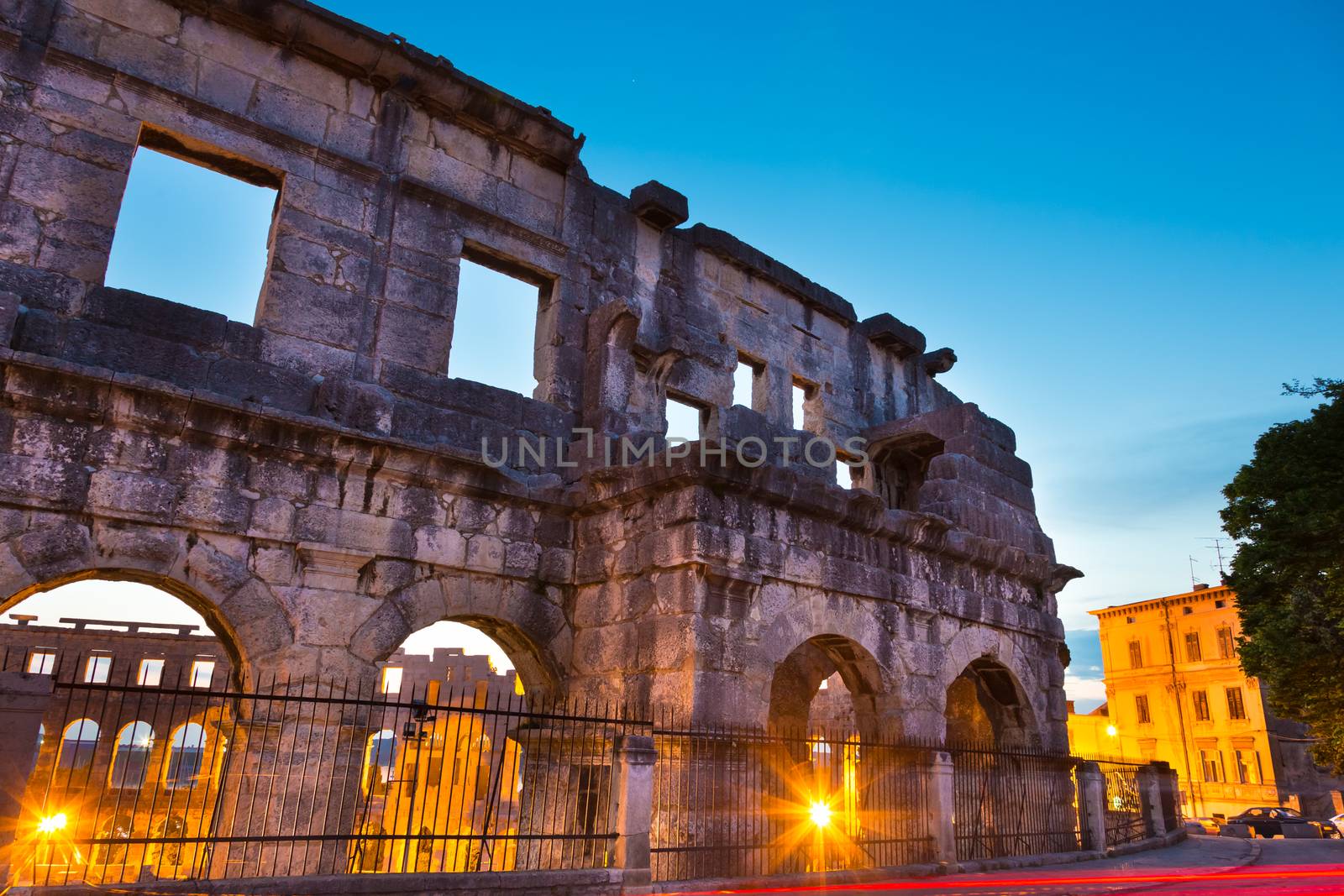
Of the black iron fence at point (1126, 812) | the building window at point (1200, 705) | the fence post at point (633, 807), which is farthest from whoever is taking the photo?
the building window at point (1200, 705)

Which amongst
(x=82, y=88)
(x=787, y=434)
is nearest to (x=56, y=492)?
(x=82, y=88)

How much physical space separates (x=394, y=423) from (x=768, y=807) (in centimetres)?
443

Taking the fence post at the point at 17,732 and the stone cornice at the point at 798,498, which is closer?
the fence post at the point at 17,732

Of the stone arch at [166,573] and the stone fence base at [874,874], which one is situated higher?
the stone arch at [166,573]

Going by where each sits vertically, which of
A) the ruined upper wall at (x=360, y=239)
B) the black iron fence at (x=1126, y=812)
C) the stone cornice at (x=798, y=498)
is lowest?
the black iron fence at (x=1126, y=812)

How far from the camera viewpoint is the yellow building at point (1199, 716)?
3305 centimetres

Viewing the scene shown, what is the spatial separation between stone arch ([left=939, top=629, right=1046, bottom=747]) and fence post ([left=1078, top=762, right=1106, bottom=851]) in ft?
1.93

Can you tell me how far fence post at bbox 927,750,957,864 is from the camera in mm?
8102

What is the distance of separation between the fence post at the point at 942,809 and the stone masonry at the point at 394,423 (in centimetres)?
45

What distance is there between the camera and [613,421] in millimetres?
9078

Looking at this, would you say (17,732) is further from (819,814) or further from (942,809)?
(942,809)

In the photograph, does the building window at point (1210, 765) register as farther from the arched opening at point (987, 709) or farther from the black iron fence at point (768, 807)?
the black iron fence at point (768, 807)

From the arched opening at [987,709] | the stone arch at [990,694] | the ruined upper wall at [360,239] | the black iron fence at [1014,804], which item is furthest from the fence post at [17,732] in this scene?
the arched opening at [987,709]

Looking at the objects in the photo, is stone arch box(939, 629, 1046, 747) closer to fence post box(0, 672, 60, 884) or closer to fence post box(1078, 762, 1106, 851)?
fence post box(1078, 762, 1106, 851)
